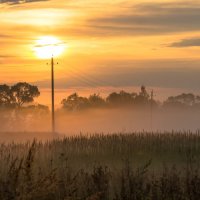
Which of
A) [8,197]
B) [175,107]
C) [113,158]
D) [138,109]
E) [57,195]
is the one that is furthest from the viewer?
[175,107]

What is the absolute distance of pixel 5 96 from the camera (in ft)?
331

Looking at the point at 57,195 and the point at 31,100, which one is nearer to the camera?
the point at 57,195

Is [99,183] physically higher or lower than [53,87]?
lower

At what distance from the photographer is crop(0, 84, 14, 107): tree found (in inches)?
3947

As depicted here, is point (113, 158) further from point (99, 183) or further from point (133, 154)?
point (99, 183)

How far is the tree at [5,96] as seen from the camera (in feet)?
329

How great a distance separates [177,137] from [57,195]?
2602 cm

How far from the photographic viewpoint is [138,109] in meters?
154

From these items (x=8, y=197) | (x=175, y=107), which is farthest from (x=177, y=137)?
(x=175, y=107)

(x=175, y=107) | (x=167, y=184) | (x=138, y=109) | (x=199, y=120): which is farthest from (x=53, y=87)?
(x=199, y=120)

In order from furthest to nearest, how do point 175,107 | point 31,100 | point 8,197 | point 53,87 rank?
point 175,107 < point 31,100 < point 53,87 < point 8,197

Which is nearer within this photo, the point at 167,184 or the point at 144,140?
the point at 167,184

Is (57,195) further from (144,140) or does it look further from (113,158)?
(144,140)

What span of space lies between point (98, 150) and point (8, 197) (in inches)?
990
